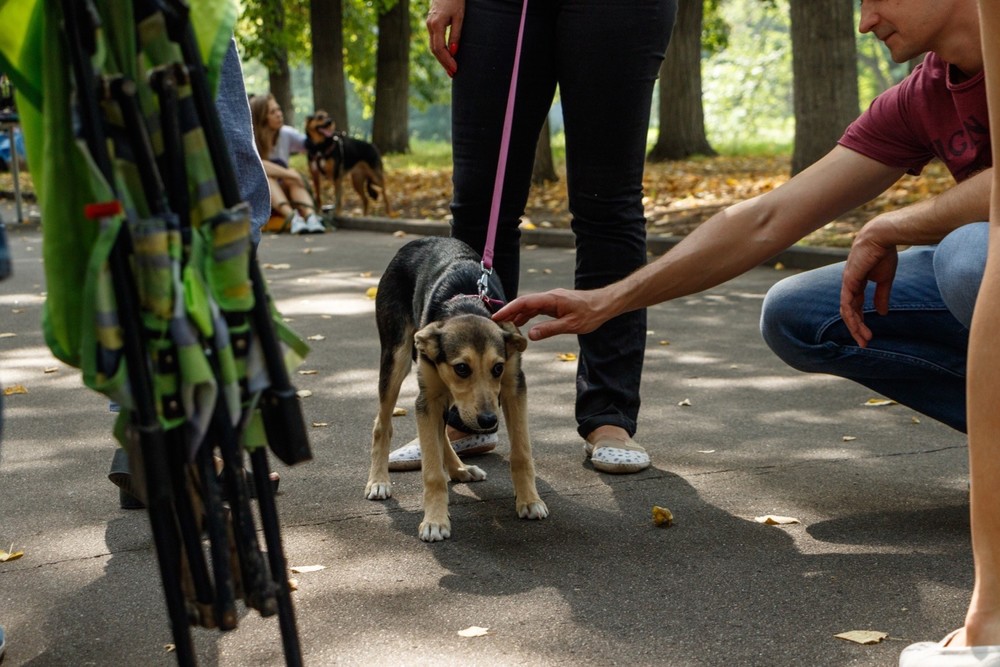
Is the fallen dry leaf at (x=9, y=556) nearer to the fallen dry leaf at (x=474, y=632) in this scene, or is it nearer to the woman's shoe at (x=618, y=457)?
the fallen dry leaf at (x=474, y=632)

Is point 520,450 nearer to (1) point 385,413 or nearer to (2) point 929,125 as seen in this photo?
(1) point 385,413

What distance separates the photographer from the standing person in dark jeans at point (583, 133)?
4227mm

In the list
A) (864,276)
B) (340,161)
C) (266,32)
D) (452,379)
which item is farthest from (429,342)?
(266,32)

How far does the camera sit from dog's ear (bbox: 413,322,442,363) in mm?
3938

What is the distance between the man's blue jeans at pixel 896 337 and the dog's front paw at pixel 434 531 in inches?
46.4

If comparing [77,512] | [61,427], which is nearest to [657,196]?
[61,427]

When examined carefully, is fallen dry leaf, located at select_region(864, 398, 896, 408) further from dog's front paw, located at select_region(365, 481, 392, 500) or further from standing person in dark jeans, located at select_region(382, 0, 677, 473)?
dog's front paw, located at select_region(365, 481, 392, 500)

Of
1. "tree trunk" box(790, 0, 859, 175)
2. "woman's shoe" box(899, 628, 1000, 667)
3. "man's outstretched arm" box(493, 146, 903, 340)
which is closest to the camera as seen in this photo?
"woman's shoe" box(899, 628, 1000, 667)

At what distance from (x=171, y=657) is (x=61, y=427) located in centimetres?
257

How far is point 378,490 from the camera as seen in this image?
4.14m

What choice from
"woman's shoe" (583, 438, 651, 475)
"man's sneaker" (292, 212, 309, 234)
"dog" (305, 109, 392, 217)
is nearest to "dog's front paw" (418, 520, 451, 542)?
"woman's shoe" (583, 438, 651, 475)

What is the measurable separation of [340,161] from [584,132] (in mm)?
12844

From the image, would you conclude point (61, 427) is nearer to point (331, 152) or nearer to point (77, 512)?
point (77, 512)

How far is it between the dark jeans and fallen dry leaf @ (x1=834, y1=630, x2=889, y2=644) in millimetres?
1686
